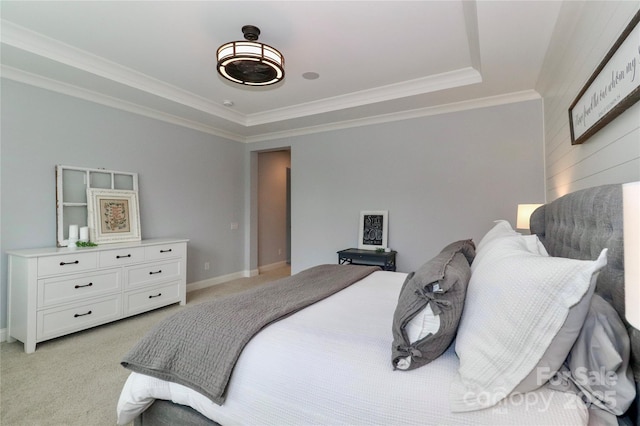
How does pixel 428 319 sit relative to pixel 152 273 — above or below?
above

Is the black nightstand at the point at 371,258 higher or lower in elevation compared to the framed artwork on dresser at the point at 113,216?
lower

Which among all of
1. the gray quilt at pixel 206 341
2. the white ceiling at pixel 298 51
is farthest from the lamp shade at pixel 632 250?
the white ceiling at pixel 298 51

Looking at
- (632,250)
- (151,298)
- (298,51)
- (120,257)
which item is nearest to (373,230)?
(298,51)

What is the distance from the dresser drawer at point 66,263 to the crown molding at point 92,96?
69.8 inches

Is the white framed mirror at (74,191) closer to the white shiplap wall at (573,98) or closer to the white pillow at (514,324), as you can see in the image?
the white pillow at (514,324)

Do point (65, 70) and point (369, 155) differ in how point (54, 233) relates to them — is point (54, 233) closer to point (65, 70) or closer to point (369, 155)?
point (65, 70)

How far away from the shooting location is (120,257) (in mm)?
3273

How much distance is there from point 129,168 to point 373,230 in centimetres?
331

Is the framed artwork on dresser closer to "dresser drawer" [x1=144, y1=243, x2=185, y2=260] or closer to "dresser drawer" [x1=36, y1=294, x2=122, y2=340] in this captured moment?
"dresser drawer" [x1=144, y1=243, x2=185, y2=260]

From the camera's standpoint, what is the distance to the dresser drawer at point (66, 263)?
107 inches

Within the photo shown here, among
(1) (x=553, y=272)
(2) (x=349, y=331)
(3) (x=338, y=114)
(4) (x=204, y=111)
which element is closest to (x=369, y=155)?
(3) (x=338, y=114)

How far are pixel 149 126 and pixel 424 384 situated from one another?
4.40m

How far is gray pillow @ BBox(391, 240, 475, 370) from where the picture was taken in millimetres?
1068

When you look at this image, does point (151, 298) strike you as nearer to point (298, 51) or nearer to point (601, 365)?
point (298, 51)
